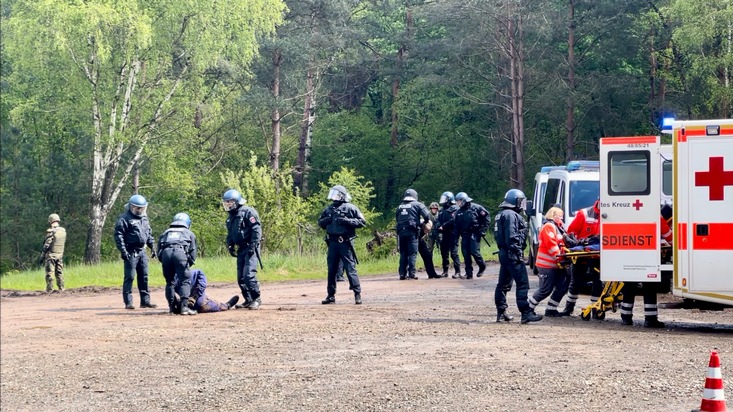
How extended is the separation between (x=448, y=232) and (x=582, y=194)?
432cm

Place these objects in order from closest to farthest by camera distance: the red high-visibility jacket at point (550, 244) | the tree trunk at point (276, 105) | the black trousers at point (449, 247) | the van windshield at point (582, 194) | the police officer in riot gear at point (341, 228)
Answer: the red high-visibility jacket at point (550, 244), the police officer in riot gear at point (341, 228), the van windshield at point (582, 194), the black trousers at point (449, 247), the tree trunk at point (276, 105)

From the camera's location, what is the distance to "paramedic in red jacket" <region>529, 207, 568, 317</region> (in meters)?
16.0

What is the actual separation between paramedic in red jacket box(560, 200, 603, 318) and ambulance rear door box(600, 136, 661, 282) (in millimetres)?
928

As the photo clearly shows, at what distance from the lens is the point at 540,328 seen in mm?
15070

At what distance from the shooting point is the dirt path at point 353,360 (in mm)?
10039

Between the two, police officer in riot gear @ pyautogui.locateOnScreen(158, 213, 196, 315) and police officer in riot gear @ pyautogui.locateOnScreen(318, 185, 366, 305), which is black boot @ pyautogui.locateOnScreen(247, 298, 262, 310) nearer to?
police officer in riot gear @ pyautogui.locateOnScreen(158, 213, 196, 315)

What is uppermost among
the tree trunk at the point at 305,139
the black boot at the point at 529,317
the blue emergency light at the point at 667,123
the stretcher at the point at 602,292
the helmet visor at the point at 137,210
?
the tree trunk at the point at 305,139

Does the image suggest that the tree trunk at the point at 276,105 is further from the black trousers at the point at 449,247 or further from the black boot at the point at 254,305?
the black boot at the point at 254,305

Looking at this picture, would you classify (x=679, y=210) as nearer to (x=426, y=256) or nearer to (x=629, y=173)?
(x=629, y=173)

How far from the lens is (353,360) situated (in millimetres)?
12227

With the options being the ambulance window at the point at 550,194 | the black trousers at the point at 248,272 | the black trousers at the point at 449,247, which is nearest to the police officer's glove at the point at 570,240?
the black trousers at the point at 248,272

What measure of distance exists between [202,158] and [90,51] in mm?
12653

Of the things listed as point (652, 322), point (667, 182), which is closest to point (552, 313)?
point (652, 322)

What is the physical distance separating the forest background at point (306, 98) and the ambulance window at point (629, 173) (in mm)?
17294
